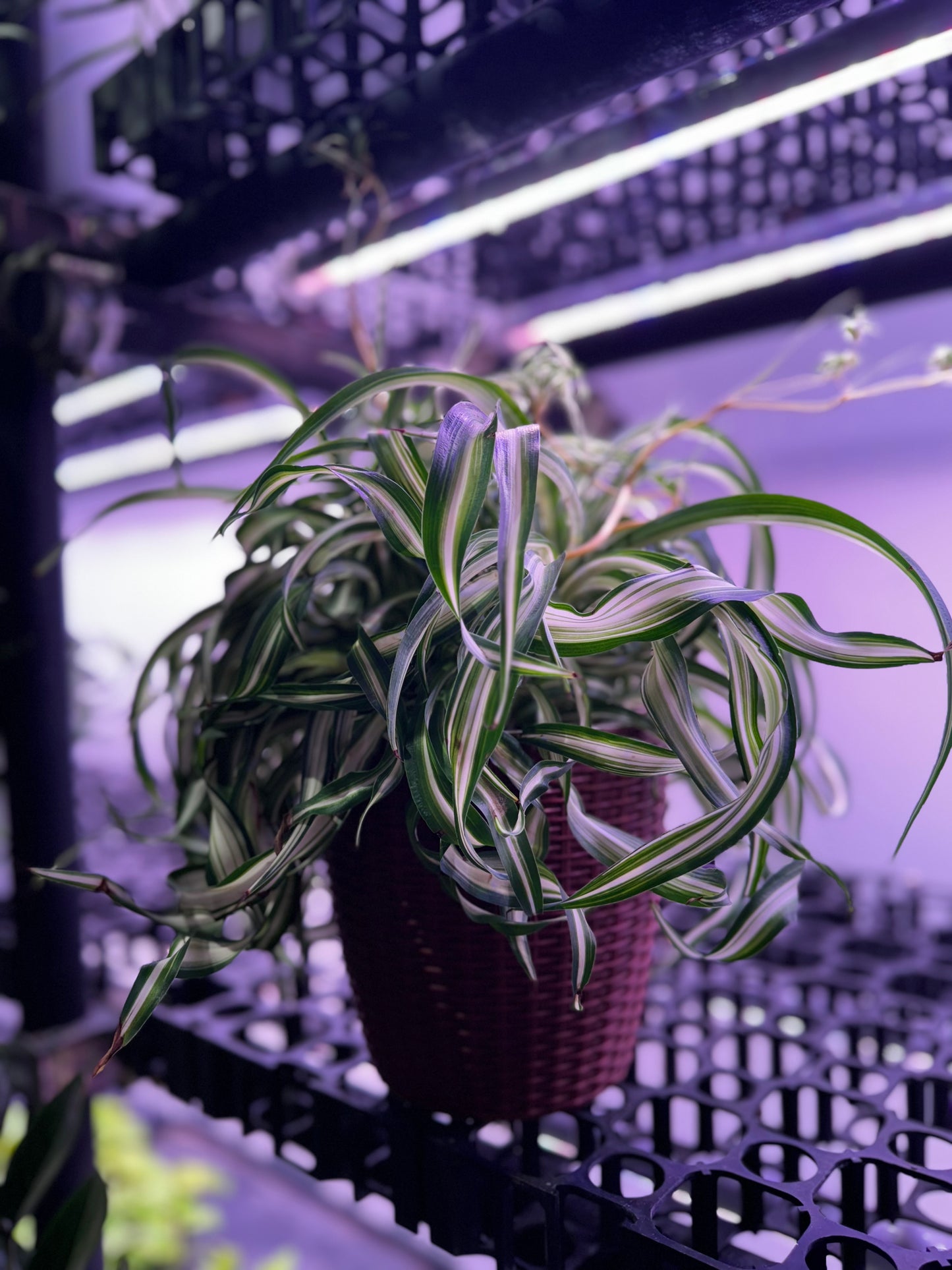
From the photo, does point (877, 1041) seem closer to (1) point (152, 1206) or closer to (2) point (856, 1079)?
(2) point (856, 1079)

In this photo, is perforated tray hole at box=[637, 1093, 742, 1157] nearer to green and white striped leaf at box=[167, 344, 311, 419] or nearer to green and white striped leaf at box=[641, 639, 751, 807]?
green and white striped leaf at box=[641, 639, 751, 807]

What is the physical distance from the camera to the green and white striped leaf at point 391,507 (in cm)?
33

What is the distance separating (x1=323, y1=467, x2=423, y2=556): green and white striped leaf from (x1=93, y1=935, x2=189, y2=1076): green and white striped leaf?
0.59 ft

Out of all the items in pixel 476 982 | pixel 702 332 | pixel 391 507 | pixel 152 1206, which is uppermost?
pixel 702 332

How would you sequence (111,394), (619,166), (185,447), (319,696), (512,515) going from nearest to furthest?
(512,515), (319,696), (619,166), (111,394), (185,447)

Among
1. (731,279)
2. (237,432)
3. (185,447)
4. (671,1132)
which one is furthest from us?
(185,447)

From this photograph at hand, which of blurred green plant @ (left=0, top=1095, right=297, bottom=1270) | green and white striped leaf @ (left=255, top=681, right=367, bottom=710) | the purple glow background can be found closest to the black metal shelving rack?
the purple glow background

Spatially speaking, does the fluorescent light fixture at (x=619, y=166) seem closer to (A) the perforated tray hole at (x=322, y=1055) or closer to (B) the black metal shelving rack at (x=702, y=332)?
(B) the black metal shelving rack at (x=702, y=332)

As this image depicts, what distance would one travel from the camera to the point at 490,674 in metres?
0.31

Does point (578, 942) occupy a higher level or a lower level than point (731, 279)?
lower

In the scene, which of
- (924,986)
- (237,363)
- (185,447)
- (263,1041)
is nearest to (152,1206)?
(263,1041)

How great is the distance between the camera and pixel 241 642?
46 cm

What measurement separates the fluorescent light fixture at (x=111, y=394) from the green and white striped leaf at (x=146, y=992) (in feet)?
2.61

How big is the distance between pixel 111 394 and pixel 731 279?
785mm
